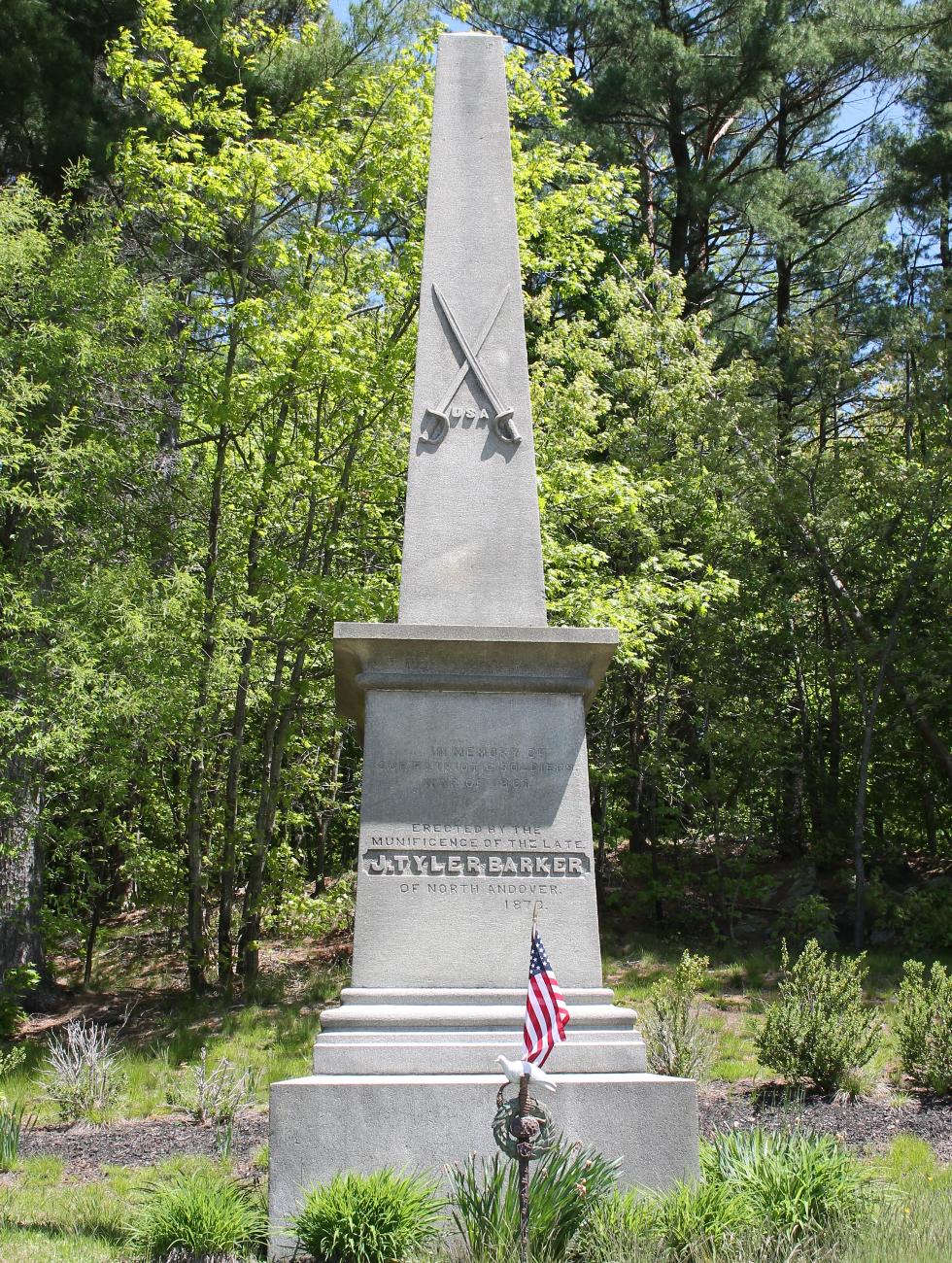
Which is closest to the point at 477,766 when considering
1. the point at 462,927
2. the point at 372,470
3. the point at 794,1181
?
the point at 462,927

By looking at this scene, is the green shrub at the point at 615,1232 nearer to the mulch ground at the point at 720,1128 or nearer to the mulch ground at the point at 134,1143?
the mulch ground at the point at 720,1128

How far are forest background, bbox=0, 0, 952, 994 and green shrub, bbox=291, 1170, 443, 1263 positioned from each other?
602 centimetres

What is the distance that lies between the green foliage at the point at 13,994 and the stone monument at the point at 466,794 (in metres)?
6.42

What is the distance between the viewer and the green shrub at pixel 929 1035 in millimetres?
8703

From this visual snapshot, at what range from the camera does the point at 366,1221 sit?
4852mm

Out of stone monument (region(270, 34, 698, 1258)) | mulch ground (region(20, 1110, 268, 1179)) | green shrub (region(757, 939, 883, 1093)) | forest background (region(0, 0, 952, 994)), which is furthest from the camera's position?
forest background (region(0, 0, 952, 994))

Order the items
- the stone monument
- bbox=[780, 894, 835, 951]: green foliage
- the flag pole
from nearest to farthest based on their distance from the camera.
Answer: the flag pole < the stone monument < bbox=[780, 894, 835, 951]: green foliage

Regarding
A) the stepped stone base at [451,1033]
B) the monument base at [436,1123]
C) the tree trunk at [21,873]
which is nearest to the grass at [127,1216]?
the monument base at [436,1123]

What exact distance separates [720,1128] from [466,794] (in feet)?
10.3

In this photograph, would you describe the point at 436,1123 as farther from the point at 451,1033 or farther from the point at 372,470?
the point at 372,470

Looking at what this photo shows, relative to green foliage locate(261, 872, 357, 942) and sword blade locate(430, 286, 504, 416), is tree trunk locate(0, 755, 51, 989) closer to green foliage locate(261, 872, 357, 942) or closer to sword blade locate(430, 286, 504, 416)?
green foliage locate(261, 872, 357, 942)

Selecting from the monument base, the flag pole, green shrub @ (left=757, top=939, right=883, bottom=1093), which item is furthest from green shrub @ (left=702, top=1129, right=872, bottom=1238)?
green shrub @ (left=757, top=939, right=883, bottom=1093)

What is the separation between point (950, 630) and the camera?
16016 mm

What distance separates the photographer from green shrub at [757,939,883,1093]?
8.70 m
